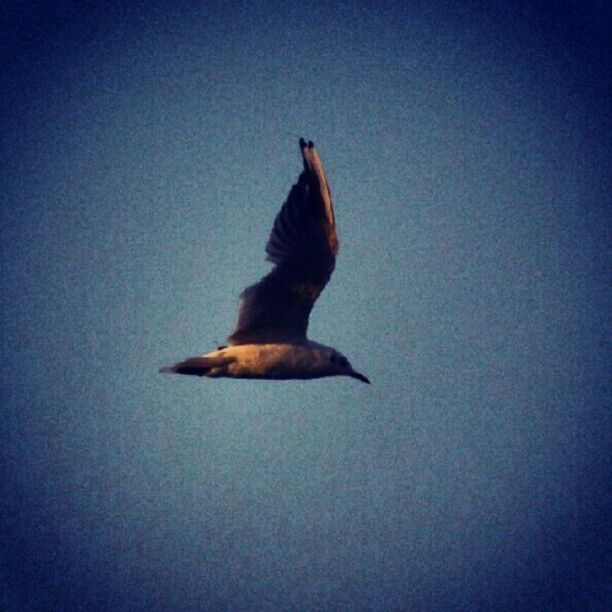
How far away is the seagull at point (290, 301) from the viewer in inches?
158

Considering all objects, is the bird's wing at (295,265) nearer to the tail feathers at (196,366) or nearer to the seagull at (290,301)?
the seagull at (290,301)

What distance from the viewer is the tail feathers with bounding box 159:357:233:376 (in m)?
4.39

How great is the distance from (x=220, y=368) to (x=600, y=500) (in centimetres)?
6952

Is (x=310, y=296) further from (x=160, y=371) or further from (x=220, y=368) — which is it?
(x=160, y=371)

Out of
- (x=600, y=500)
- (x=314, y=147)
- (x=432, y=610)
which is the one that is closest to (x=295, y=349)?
(x=314, y=147)

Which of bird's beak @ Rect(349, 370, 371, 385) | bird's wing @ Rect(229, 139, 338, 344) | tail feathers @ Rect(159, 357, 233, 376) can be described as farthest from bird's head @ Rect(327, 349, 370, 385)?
tail feathers @ Rect(159, 357, 233, 376)

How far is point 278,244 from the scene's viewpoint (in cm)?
435

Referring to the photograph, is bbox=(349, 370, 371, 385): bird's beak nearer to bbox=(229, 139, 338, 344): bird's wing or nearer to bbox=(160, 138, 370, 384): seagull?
bbox=(160, 138, 370, 384): seagull

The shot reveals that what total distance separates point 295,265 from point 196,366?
1.27 metres

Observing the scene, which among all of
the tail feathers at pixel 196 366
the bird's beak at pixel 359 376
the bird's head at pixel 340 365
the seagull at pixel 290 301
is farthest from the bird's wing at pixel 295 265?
the bird's beak at pixel 359 376

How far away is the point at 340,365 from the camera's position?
17.1 feet

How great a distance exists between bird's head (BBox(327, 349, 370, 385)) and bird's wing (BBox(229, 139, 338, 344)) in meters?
0.41

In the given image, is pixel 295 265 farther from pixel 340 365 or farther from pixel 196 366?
pixel 340 365

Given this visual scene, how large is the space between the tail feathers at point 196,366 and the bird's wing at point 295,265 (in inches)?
12.3
